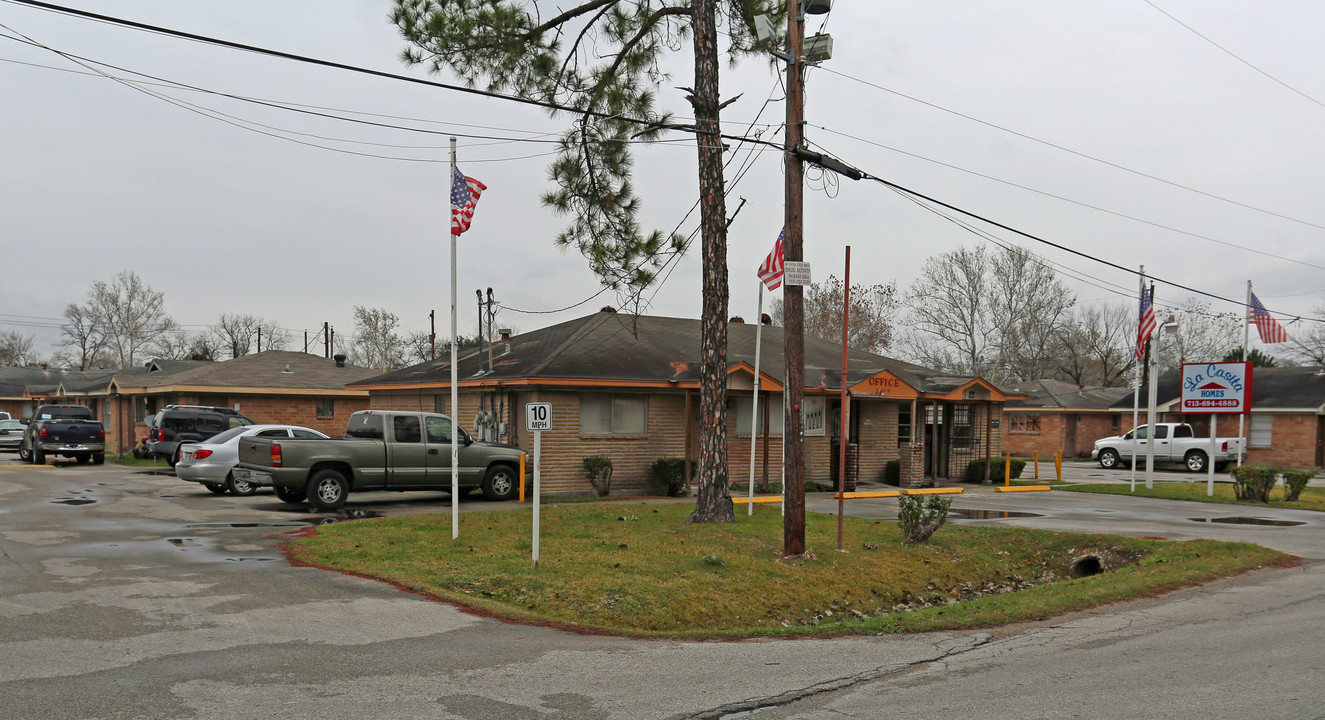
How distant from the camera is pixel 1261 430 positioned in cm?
4006

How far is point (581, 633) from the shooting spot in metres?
8.76

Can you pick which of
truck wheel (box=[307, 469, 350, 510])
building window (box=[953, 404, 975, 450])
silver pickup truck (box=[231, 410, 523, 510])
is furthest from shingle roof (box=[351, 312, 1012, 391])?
truck wheel (box=[307, 469, 350, 510])

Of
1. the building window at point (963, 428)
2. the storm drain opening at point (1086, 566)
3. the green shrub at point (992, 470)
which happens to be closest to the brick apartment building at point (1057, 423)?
the green shrub at point (992, 470)

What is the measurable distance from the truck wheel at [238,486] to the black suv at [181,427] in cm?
752

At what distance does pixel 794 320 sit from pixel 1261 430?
3638 cm

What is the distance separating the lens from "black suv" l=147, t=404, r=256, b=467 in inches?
1090

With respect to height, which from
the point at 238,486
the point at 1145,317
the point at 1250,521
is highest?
the point at 1145,317

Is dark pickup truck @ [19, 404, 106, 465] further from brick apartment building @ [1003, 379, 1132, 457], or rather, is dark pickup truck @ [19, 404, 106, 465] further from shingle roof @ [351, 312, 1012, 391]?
brick apartment building @ [1003, 379, 1132, 457]

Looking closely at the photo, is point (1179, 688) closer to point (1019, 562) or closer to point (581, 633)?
point (581, 633)

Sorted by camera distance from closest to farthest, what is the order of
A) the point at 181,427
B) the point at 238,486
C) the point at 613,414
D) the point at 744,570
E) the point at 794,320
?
the point at 744,570 < the point at 794,320 < the point at 238,486 < the point at 613,414 < the point at 181,427

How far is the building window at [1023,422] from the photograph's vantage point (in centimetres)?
4894

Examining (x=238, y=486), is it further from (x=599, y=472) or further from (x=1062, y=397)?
(x=1062, y=397)

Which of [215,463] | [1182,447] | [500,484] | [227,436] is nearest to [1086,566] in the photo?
[500,484]

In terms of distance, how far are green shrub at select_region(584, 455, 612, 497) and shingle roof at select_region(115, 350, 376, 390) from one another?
18.6 meters
